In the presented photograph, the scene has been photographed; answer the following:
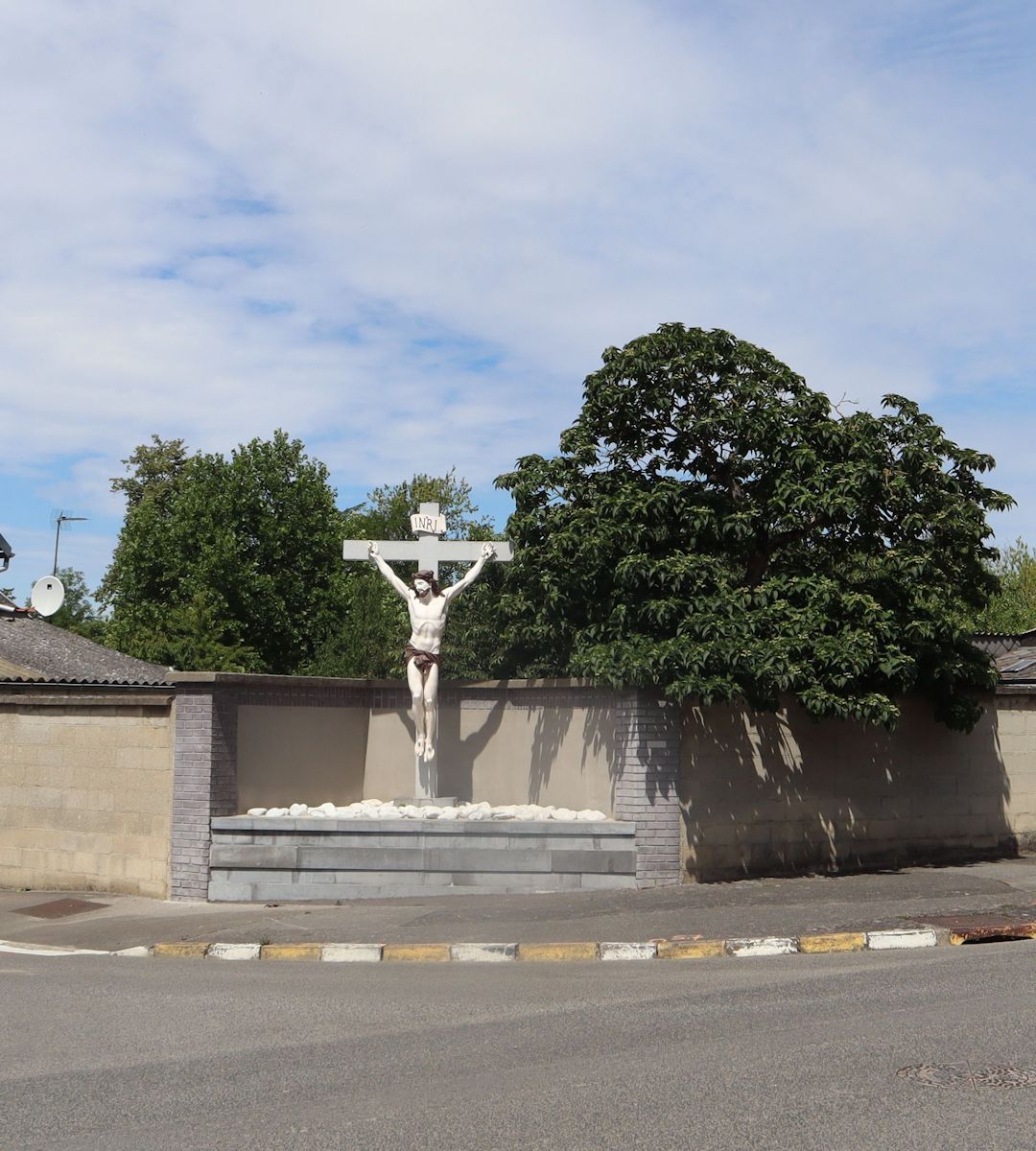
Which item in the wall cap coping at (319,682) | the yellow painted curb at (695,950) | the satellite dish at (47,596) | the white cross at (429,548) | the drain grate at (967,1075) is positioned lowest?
the yellow painted curb at (695,950)

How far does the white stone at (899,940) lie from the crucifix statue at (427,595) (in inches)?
213

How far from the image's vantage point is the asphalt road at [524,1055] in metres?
5.29

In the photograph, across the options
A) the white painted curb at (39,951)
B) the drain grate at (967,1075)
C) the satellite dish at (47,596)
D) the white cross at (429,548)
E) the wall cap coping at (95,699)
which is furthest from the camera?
the satellite dish at (47,596)

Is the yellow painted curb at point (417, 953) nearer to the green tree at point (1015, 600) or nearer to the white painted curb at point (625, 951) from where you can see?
the white painted curb at point (625, 951)

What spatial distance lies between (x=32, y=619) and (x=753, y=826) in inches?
1218

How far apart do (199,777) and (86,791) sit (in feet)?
5.94

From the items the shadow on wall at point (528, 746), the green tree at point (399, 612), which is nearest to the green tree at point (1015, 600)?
the green tree at point (399, 612)

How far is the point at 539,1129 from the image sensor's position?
5.29 metres

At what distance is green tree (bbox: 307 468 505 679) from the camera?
17422 mm

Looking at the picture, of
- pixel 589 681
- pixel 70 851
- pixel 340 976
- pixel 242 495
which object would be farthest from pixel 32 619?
pixel 340 976

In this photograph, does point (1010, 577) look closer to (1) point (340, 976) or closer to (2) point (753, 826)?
(2) point (753, 826)

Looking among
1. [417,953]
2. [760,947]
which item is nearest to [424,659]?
[417,953]

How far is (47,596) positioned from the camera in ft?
56.0

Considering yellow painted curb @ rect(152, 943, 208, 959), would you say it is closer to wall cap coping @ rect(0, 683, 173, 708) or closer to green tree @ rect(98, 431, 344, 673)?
wall cap coping @ rect(0, 683, 173, 708)
